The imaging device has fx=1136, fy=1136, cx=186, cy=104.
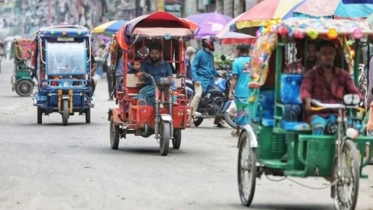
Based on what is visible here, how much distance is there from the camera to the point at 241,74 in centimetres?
1956

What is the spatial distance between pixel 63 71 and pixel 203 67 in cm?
301

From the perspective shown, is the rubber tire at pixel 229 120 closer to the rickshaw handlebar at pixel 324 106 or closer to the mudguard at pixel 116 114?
the mudguard at pixel 116 114

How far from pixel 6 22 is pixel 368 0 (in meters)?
168

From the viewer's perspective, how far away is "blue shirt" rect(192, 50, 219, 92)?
22.7m

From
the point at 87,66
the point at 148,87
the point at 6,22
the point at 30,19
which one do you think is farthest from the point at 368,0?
the point at 6,22

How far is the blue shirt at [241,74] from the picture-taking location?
19.3 meters

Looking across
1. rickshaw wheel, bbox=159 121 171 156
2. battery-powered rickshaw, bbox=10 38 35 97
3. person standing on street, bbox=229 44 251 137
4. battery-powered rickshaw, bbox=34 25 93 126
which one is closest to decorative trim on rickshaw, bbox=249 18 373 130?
rickshaw wheel, bbox=159 121 171 156

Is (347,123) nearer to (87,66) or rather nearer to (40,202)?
(40,202)

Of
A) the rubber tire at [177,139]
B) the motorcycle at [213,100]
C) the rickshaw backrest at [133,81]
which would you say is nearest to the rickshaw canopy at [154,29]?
the rickshaw backrest at [133,81]

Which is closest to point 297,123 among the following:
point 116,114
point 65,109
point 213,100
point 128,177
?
point 128,177

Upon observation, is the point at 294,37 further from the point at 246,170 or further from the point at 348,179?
the point at 348,179

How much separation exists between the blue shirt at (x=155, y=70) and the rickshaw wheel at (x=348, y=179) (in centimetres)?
752

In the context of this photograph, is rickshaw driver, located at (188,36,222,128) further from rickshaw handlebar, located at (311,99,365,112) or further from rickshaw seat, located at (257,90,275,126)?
rickshaw handlebar, located at (311,99,365,112)

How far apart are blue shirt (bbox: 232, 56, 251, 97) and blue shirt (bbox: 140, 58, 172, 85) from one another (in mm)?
2503
